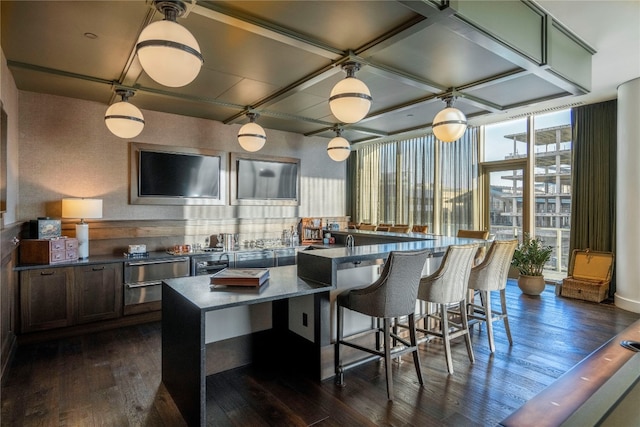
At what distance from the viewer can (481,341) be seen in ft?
11.6

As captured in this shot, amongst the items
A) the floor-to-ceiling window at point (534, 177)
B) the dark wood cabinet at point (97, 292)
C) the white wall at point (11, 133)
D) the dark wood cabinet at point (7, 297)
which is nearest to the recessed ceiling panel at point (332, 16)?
the white wall at point (11, 133)

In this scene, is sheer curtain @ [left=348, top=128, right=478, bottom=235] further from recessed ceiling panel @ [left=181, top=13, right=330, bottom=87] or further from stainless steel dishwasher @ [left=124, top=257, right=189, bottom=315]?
stainless steel dishwasher @ [left=124, top=257, right=189, bottom=315]

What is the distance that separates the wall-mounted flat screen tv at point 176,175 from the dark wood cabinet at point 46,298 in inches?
56.9

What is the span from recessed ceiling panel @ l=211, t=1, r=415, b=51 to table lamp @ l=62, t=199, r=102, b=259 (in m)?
3.00

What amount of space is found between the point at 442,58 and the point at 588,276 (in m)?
4.26

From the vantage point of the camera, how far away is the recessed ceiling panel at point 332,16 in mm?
2352

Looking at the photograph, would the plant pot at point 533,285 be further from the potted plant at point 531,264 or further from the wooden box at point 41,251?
the wooden box at point 41,251

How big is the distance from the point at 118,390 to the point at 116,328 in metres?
1.71

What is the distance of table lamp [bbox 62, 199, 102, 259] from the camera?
3973 millimetres

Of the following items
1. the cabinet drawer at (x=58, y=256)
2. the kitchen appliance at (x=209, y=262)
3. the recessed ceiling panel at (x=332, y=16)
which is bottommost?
the kitchen appliance at (x=209, y=262)

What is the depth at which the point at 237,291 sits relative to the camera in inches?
91.2

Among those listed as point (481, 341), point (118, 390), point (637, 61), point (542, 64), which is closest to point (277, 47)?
point (542, 64)

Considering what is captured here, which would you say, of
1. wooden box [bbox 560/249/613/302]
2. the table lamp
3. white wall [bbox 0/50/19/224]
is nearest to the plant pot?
wooden box [bbox 560/249/613/302]

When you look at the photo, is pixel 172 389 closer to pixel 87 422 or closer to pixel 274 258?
pixel 87 422
